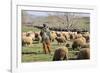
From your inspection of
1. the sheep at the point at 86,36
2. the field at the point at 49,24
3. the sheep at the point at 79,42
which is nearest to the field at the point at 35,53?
the field at the point at 49,24

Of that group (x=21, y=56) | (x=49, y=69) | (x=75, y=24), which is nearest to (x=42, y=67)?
(x=49, y=69)

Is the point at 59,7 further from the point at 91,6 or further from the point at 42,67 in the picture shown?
the point at 42,67

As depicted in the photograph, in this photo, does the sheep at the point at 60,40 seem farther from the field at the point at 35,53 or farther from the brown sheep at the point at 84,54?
the brown sheep at the point at 84,54

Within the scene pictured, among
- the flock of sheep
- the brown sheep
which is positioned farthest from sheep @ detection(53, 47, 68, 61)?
the brown sheep

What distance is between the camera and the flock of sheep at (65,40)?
62.7 inches

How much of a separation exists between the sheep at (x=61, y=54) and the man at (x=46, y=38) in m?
0.07

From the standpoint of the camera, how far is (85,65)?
5.69 ft

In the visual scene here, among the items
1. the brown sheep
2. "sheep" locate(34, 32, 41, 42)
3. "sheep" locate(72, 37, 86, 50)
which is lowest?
the brown sheep

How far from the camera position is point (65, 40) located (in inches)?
66.2

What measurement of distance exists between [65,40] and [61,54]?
12 centimetres

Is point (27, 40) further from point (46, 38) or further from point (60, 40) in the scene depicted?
point (60, 40)

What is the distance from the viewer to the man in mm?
1620

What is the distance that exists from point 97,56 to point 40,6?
64cm

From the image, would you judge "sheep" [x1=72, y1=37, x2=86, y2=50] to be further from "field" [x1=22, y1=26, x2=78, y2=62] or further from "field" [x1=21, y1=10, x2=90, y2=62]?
"field" [x1=22, y1=26, x2=78, y2=62]
